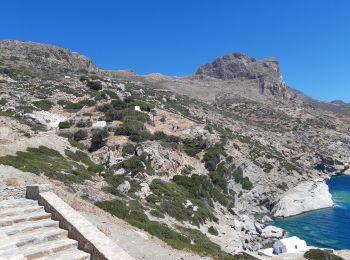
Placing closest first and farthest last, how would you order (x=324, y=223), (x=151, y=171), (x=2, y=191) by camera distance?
(x=2, y=191) → (x=151, y=171) → (x=324, y=223)

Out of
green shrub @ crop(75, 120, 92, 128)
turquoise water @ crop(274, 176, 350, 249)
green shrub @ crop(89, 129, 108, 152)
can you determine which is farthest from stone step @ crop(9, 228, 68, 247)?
green shrub @ crop(75, 120, 92, 128)

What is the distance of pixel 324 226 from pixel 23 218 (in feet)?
157

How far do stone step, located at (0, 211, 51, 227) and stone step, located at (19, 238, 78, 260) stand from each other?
73.4 inches

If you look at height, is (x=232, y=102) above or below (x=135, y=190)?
above

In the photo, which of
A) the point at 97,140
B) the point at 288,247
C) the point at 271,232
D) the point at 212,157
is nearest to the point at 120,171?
the point at 97,140

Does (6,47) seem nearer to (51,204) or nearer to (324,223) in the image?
(324,223)

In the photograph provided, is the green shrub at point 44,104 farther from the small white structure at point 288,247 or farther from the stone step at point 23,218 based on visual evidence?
the stone step at point 23,218

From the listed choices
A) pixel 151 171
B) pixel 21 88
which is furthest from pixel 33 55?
pixel 151 171

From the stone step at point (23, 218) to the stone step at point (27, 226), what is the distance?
0.71 feet

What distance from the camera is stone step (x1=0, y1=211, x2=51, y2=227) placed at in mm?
14227

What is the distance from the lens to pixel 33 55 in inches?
4604

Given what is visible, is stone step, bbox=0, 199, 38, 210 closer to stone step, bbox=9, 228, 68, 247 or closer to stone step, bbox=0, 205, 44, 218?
stone step, bbox=0, 205, 44, 218

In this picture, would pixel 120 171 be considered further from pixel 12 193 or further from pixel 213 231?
pixel 12 193

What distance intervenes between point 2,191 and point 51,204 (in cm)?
367
